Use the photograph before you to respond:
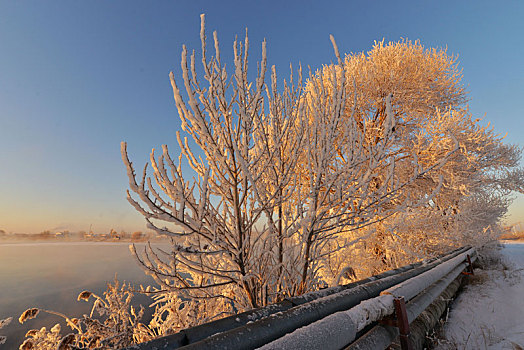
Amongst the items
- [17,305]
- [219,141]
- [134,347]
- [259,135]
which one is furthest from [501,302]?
[17,305]

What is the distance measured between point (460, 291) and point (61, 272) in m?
18.7

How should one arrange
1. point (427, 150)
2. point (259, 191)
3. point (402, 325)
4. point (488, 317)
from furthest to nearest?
point (427, 150), point (488, 317), point (259, 191), point (402, 325)

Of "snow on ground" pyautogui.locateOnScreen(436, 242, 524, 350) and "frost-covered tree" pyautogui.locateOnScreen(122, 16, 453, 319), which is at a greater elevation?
"frost-covered tree" pyautogui.locateOnScreen(122, 16, 453, 319)

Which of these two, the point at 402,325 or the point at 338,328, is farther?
the point at 402,325

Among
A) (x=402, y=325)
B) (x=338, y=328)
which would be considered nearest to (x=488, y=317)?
(x=402, y=325)

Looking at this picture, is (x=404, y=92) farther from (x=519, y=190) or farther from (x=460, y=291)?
(x=519, y=190)

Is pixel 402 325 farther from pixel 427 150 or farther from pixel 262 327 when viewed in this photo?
pixel 427 150

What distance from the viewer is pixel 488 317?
3.15m

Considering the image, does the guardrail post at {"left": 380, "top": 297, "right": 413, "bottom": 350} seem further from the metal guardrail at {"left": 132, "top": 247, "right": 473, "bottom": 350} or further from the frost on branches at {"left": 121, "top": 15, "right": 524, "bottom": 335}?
the frost on branches at {"left": 121, "top": 15, "right": 524, "bottom": 335}

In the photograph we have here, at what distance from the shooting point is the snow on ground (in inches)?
89.4

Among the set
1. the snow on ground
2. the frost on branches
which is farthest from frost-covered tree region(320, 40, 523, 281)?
the frost on branches

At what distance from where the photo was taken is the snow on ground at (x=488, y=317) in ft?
7.45

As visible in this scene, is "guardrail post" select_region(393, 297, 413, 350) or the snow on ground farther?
the snow on ground

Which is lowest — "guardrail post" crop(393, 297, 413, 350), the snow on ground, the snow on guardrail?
the snow on ground
